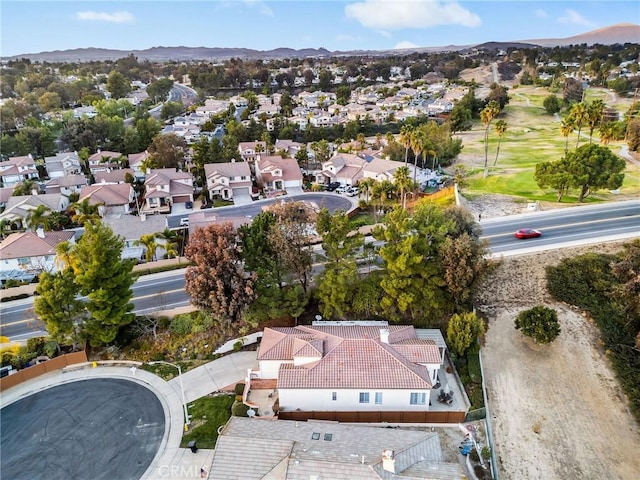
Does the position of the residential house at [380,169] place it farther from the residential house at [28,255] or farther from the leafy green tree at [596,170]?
the residential house at [28,255]

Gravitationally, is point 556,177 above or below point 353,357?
above

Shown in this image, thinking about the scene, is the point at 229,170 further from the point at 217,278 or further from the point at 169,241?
the point at 217,278

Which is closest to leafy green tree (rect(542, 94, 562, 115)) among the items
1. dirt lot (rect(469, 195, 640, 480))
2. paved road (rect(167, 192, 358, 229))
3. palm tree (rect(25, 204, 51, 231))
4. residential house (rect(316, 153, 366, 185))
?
residential house (rect(316, 153, 366, 185))

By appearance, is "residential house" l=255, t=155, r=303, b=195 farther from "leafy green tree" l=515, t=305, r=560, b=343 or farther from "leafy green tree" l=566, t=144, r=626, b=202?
"leafy green tree" l=515, t=305, r=560, b=343

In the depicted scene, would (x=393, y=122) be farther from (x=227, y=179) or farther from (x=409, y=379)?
(x=409, y=379)

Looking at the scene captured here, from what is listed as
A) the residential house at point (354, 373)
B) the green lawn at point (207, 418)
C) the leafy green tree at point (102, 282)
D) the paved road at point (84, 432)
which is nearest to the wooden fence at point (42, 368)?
the leafy green tree at point (102, 282)

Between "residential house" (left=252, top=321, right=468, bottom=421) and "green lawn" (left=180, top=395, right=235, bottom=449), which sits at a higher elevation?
"residential house" (left=252, top=321, right=468, bottom=421)

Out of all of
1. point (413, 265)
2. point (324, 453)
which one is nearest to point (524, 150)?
point (413, 265)
